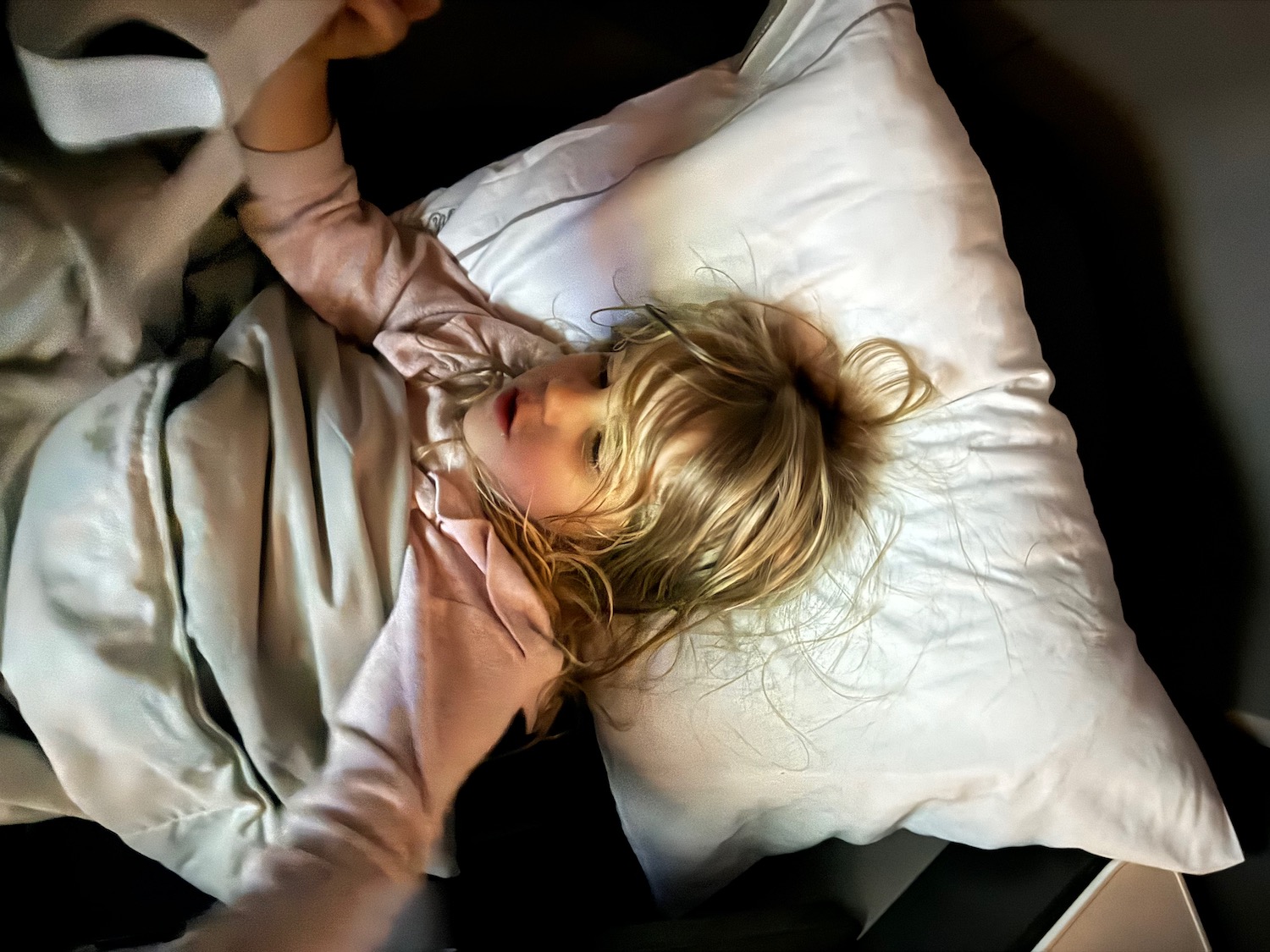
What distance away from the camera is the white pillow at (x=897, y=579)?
0.65 meters

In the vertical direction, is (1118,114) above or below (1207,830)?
above

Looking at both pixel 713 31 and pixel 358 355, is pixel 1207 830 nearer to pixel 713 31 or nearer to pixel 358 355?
pixel 358 355

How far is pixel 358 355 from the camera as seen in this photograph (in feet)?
2.58

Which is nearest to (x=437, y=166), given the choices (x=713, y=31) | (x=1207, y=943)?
(x=713, y=31)

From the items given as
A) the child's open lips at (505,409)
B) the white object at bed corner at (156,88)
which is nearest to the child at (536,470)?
the child's open lips at (505,409)

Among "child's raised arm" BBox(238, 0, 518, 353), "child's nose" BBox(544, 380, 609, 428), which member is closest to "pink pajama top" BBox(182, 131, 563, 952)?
"child's raised arm" BBox(238, 0, 518, 353)

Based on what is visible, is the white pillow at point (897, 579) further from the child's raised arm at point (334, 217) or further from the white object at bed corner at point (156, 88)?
the white object at bed corner at point (156, 88)

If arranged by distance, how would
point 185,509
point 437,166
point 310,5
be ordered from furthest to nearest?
point 437,166 → point 185,509 → point 310,5

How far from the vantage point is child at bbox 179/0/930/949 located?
2.10 ft

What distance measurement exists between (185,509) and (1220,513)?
92 cm

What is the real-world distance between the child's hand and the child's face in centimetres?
30

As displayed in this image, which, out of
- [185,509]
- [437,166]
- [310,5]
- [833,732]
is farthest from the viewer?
[437,166]

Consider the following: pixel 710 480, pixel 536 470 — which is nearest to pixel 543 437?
pixel 536 470

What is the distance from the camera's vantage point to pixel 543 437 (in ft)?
2.30
